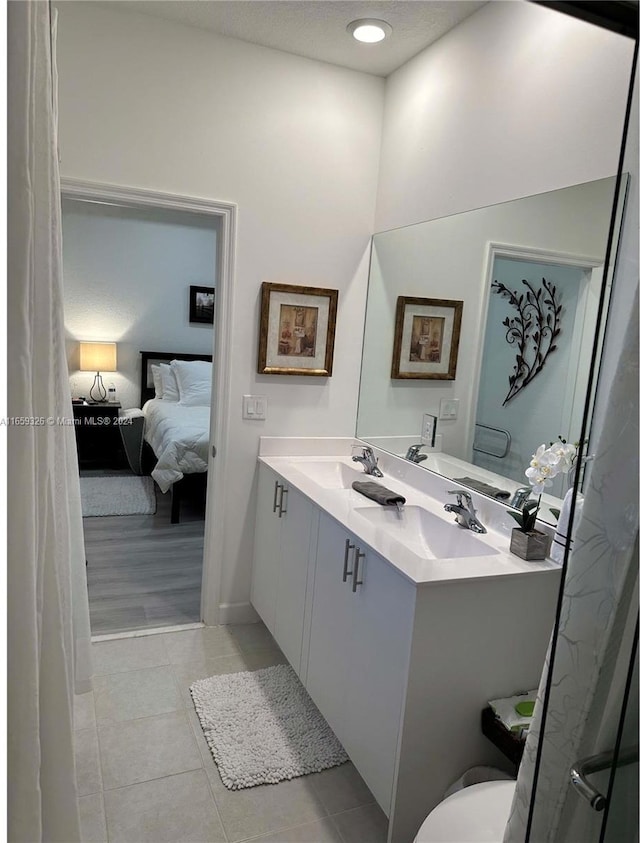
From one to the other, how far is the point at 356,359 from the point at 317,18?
147 centimetres

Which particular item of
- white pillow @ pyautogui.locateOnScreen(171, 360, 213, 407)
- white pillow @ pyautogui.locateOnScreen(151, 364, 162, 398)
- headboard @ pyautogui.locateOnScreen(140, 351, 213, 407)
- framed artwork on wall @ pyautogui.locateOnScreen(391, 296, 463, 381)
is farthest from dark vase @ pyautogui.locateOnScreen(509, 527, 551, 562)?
white pillow @ pyautogui.locateOnScreen(151, 364, 162, 398)

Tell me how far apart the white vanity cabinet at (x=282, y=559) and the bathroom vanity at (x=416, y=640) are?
0.11m

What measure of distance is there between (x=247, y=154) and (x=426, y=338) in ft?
3.82

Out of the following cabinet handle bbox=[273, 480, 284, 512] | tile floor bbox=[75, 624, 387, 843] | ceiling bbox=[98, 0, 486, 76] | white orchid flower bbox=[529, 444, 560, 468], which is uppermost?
ceiling bbox=[98, 0, 486, 76]

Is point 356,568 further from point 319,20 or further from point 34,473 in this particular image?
point 319,20

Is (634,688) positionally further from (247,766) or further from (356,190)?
(356,190)

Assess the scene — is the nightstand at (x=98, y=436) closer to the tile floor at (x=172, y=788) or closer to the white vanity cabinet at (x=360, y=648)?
the tile floor at (x=172, y=788)

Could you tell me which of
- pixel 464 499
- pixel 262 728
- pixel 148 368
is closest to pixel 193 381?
pixel 148 368

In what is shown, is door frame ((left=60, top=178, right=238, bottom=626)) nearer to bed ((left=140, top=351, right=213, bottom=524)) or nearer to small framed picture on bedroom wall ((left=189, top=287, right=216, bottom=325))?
bed ((left=140, top=351, right=213, bottom=524))

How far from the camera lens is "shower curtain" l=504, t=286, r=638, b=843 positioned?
716 millimetres

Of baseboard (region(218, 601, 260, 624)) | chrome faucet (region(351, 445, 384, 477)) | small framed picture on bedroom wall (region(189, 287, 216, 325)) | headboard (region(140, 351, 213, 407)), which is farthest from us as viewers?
small framed picture on bedroom wall (region(189, 287, 216, 325))

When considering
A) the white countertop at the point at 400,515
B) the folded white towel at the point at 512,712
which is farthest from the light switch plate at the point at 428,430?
the folded white towel at the point at 512,712

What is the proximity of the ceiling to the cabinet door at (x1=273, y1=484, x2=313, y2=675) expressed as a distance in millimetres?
1902

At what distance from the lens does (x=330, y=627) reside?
2.08m
